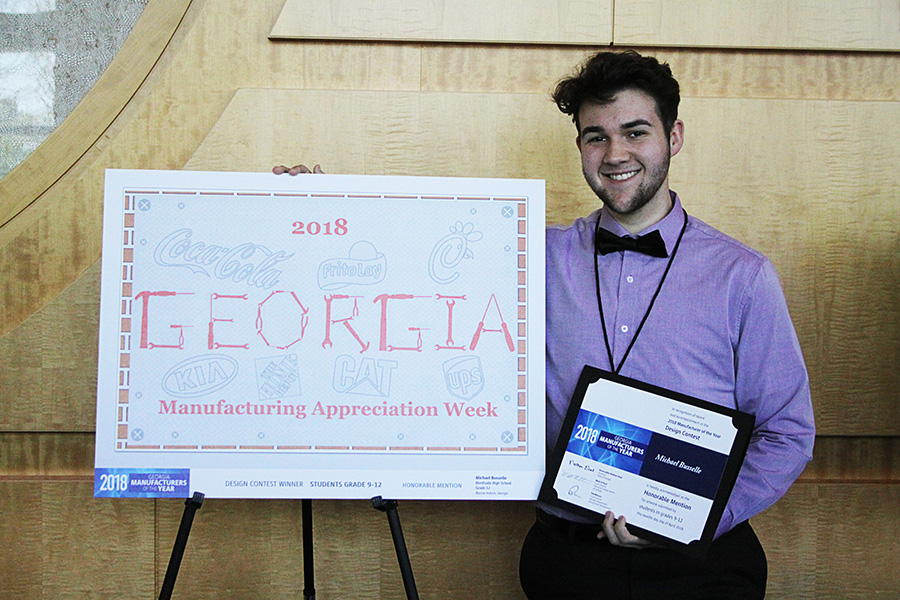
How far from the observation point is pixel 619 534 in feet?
5.31

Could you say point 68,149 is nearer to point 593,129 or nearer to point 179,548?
point 179,548

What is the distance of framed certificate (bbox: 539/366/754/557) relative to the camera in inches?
62.7

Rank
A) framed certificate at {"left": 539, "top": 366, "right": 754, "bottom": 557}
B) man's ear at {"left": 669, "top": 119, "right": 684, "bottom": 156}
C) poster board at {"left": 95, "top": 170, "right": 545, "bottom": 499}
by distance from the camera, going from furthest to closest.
Result: man's ear at {"left": 669, "top": 119, "right": 684, "bottom": 156} → poster board at {"left": 95, "top": 170, "right": 545, "bottom": 499} → framed certificate at {"left": 539, "top": 366, "right": 754, "bottom": 557}

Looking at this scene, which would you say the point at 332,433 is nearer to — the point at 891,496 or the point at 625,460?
the point at 625,460

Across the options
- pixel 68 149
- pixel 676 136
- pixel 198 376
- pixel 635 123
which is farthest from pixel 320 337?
pixel 68 149

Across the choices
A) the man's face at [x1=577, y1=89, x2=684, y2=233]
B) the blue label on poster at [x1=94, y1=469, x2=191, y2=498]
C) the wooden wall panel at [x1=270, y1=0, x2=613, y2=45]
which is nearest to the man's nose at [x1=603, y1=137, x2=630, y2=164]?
the man's face at [x1=577, y1=89, x2=684, y2=233]

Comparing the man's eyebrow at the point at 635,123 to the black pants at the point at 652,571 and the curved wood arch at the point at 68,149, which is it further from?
the curved wood arch at the point at 68,149

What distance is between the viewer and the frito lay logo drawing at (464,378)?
5.69ft

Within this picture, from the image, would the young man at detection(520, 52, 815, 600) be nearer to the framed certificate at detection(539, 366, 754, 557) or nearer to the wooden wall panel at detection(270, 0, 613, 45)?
the framed certificate at detection(539, 366, 754, 557)

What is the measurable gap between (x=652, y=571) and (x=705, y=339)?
549 millimetres

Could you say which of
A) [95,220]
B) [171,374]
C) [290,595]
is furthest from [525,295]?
[95,220]

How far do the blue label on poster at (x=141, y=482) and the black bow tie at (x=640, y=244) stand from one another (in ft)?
3.75

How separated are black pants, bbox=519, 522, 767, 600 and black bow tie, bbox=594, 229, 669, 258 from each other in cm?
69

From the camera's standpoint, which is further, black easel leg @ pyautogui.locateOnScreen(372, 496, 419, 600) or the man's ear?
the man's ear
